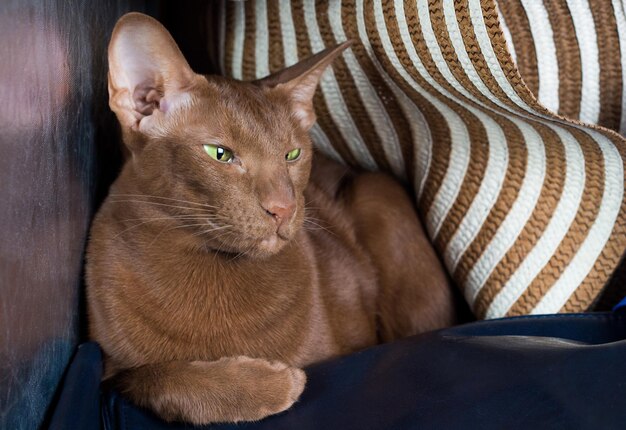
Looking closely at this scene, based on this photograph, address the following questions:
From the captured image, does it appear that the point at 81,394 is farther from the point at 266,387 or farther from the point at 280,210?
the point at 280,210

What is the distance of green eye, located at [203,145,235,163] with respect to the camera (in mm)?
994

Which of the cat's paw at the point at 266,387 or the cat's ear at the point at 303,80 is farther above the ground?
the cat's ear at the point at 303,80

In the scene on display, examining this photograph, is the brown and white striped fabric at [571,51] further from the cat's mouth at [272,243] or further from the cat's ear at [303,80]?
the cat's mouth at [272,243]

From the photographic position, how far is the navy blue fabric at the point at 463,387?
31.4 inches

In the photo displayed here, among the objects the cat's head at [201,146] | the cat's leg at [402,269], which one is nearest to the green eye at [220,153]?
the cat's head at [201,146]

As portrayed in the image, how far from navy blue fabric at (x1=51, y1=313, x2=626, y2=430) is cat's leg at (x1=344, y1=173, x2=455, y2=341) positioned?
380mm

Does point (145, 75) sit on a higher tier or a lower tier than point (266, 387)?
higher

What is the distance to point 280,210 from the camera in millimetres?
973

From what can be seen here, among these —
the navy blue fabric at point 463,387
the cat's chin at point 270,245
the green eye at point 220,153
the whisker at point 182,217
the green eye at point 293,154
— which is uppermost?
the green eye at point 220,153

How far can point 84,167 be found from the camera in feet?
3.40

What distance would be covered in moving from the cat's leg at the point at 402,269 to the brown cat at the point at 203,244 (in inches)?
10.5

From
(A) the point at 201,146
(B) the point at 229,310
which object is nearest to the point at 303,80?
(A) the point at 201,146

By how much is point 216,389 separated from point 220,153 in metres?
0.30

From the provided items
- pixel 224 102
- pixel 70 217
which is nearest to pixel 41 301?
pixel 70 217
